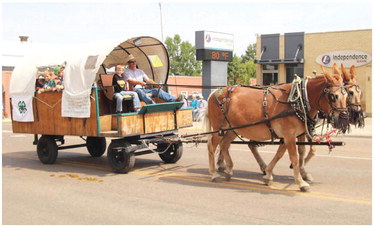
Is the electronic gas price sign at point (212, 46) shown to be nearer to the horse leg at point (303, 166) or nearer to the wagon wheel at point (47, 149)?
the wagon wheel at point (47, 149)

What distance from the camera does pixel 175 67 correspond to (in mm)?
78250

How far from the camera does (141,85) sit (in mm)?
10219

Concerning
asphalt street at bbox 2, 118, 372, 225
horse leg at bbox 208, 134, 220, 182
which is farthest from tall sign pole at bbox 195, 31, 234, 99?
horse leg at bbox 208, 134, 220, 182

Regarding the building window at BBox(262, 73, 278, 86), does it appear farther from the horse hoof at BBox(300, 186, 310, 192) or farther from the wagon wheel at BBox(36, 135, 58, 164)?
A: the horse hoof at BBox(300, 186, 310, 192)

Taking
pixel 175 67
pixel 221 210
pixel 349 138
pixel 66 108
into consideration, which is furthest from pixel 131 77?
pixel 175 67

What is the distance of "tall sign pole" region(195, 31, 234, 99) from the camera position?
2772 centimetres

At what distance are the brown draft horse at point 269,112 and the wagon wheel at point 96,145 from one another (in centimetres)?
408

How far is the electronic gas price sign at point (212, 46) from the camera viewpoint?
27625 mm

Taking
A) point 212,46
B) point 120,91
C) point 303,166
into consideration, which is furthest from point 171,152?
point 212,46

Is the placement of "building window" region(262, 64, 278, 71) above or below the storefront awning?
below

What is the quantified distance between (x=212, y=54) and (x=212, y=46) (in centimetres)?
54

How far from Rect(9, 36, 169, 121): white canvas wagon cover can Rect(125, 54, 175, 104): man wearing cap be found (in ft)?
1.96

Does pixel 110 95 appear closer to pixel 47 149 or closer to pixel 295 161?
pixel 47 149

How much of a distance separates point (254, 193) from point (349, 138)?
33.6 ft
